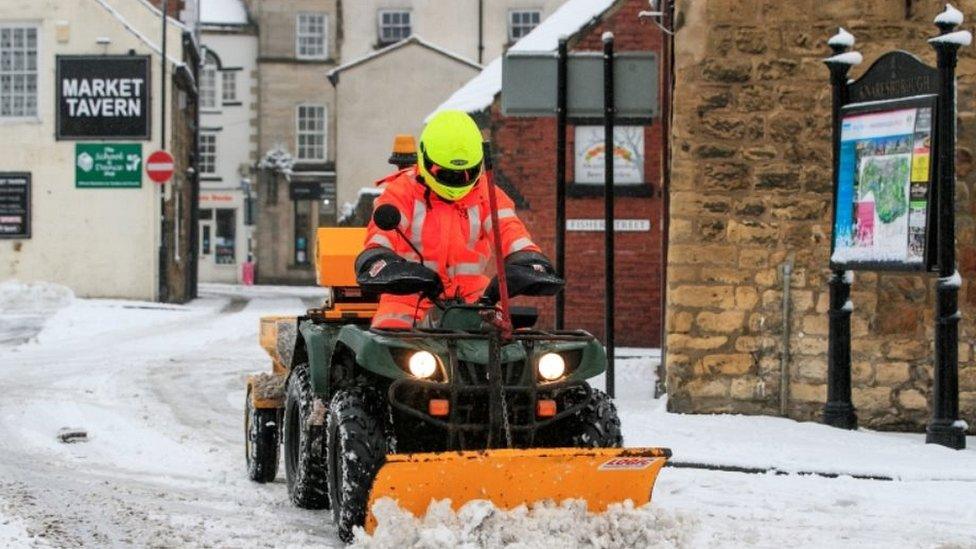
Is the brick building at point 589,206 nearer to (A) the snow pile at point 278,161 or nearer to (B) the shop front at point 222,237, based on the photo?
(A) the snow pile at point 278,161

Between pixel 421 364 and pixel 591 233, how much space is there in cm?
1626

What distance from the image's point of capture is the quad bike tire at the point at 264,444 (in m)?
9.30

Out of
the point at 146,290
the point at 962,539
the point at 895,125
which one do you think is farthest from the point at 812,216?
Answer: the point at 146,290

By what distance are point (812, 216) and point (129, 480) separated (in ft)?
19.0

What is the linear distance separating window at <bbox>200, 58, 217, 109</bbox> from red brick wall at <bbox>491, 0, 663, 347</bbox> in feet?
112

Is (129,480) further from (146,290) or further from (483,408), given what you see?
(146,290)

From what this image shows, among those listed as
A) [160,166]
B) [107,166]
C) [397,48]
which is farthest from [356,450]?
[397,48]

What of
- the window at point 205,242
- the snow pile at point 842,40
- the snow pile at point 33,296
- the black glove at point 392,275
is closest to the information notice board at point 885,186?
the snow pile at point 842,40

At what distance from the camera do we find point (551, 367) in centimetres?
→ 691

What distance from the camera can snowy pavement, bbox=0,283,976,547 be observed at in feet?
24.4

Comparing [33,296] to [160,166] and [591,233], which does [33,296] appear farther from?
[591,233]

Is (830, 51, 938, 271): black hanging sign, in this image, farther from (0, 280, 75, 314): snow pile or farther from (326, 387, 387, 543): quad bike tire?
(0, 280, 75, 314): snow pile

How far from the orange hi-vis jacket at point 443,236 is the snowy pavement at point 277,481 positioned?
1124 millimetres

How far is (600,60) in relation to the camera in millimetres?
13641
